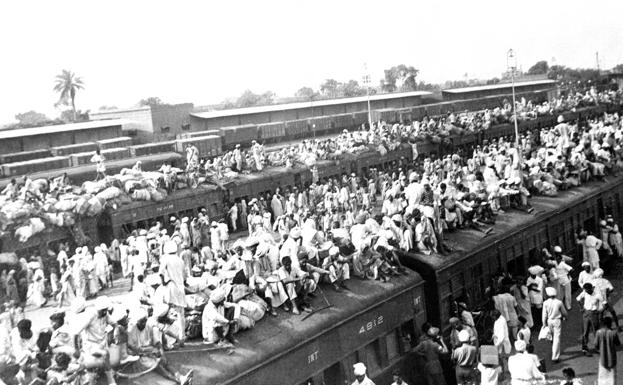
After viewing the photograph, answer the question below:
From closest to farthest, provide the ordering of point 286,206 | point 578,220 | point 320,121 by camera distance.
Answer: point 578,220 → point 286,206 → point 320,121

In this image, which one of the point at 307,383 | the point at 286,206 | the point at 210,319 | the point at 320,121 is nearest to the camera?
the point at 210,319

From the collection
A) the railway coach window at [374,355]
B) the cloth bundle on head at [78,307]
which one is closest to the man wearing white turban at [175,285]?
the cloth bundle on head at [78,307]

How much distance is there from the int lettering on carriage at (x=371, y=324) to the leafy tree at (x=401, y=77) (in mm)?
64657

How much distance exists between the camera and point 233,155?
912 inches

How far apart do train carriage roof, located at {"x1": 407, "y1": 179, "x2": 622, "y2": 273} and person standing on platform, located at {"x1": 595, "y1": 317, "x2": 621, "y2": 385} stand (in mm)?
2854

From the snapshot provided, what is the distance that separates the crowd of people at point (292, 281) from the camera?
290 inches

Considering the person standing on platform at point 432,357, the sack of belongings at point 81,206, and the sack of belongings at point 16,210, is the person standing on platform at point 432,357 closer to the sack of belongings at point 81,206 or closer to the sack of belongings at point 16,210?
the sack of belongings at point 81,206

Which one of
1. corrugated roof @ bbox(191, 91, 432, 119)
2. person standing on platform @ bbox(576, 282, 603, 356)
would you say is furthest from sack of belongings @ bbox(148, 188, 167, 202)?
corrugated roof @ bbox(191, 91, 432, 119)

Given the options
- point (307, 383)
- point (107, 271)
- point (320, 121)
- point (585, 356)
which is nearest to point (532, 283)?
point (585, 356)

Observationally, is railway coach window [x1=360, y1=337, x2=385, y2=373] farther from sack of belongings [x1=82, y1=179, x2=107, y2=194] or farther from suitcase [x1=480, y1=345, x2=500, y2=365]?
sack of belongings [x1=82, y1=179, x2=107, y2=194]

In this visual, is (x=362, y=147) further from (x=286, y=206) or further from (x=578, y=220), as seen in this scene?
(x=578, y=220)

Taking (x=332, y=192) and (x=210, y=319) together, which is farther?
(x=332, y=192)

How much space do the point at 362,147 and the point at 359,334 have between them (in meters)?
18.3

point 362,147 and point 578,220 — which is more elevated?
point 362,147
